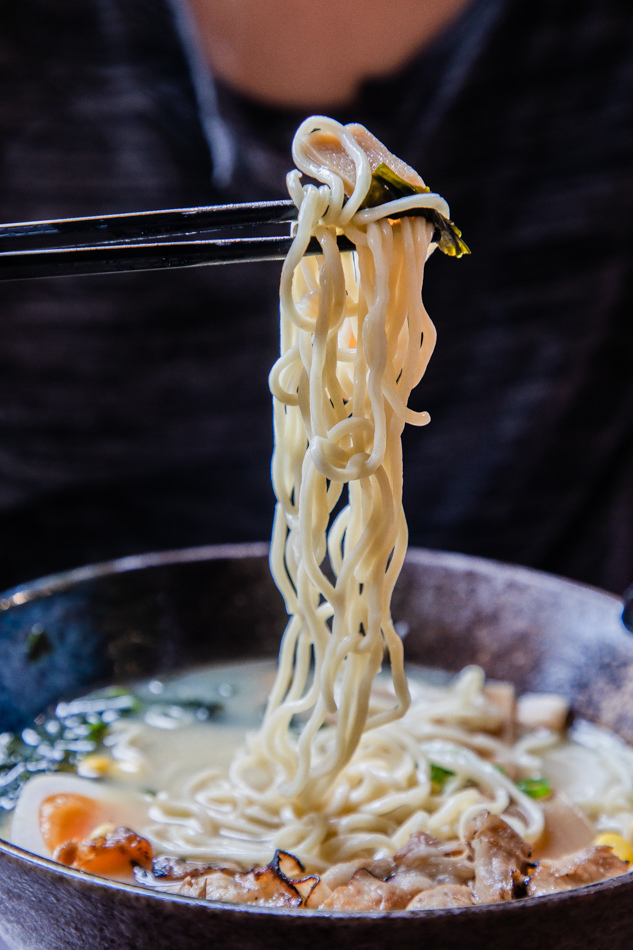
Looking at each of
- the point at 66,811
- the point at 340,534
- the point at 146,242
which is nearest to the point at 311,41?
the point at 146,242

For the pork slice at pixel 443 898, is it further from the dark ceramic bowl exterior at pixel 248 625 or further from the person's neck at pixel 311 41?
the person's neck at pixel 311 41

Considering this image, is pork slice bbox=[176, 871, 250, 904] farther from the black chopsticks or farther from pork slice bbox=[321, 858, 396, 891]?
the black chopsticks

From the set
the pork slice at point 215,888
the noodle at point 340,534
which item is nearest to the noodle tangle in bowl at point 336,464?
the noodle at point 340,534

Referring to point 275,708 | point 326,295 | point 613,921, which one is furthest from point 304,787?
point 326,295

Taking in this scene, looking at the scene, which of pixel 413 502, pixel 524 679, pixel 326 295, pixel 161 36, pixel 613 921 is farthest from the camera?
pixel 413 502

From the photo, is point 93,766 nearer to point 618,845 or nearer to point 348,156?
point 618,845

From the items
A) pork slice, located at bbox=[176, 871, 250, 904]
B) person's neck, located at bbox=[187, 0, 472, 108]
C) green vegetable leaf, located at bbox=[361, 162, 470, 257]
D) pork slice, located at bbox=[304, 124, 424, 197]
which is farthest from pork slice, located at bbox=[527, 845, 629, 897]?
person's neck, located at bbox=[187, 0, 472, 108]

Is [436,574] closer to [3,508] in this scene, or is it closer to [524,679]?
[524,679]
